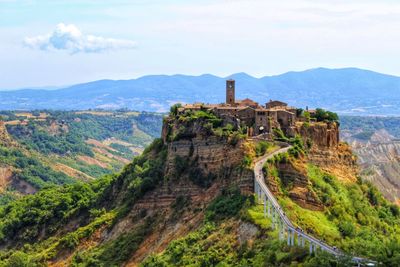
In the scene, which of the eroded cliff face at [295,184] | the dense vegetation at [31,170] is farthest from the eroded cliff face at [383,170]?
the dense vegetation at [31,170]

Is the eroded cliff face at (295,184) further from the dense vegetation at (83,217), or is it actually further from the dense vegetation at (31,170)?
the dense vegetation at (31,170)

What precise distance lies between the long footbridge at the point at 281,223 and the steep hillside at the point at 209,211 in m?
0.54

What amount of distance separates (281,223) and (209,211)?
10.4 meters

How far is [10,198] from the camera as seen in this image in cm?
12912

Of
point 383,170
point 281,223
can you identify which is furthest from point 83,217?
point 383,170

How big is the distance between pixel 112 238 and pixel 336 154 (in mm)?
21082

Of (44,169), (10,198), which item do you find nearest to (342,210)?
(10,198)

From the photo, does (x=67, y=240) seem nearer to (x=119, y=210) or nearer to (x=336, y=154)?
(x=119, y=210)

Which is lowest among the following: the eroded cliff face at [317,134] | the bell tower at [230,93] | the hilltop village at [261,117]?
the eroded cliff face at [317,134]

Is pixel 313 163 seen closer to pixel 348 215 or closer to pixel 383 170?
pixel 348 215

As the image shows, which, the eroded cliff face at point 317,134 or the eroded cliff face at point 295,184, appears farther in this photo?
the eroded cliff face at point 317,134

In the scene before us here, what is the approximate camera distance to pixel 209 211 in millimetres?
55469

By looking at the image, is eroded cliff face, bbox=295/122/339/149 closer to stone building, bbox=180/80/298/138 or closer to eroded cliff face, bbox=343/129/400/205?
stone building, bbox=180/80/298/138

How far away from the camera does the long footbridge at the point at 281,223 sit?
41050mm
